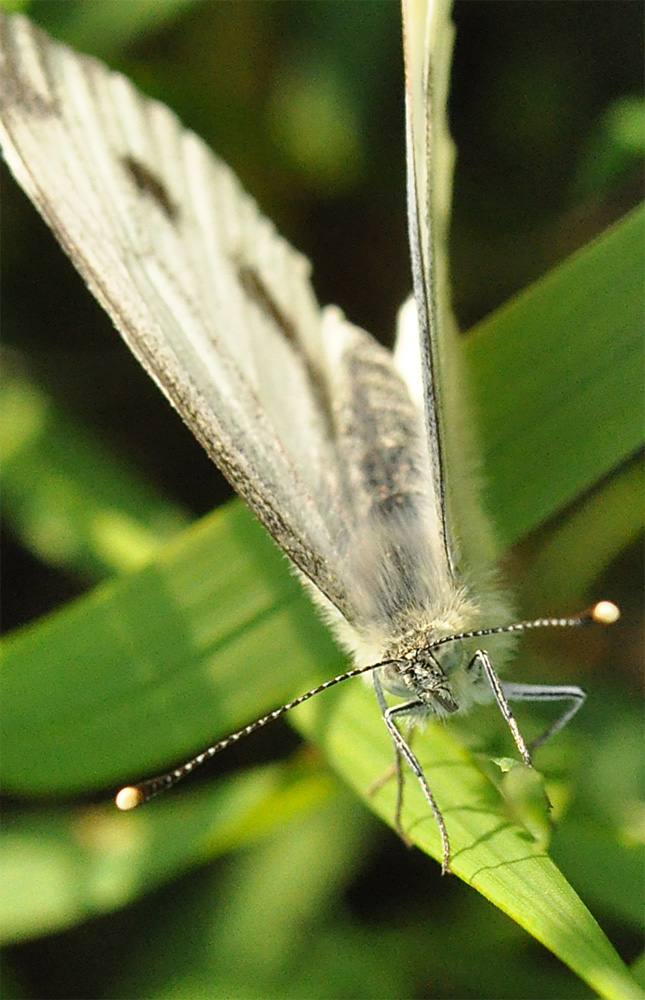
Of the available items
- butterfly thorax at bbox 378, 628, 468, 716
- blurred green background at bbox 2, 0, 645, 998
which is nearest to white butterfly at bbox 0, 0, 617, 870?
butterfly thorax at bbox 378, 628, 468, 716

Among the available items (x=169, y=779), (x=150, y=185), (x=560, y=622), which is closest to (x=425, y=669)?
(x=560, y=622)

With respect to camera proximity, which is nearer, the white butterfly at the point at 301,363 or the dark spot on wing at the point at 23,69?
the white butterfly at the point at 301,363

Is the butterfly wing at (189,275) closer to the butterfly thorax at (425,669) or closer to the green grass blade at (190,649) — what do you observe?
the butterfly thorax at (425,669)

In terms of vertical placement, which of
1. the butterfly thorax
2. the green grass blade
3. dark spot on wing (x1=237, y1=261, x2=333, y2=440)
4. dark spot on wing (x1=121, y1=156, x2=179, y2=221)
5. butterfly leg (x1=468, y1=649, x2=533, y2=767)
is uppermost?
dark spot on wing (x1=121, y1=156, x2=179, y2=221)

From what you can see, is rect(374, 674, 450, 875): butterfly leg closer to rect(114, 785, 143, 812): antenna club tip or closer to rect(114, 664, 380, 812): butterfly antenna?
rect(114, 664, 380, 812): butterfly antenna

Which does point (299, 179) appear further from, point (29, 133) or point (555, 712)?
point (555, 712)

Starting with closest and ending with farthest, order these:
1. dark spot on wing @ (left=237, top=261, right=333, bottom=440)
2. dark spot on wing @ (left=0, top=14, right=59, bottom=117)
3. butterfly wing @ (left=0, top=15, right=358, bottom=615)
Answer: butterfly wing @ (left=0, top=15, right=358, bottom=615) < dark spot on wing @ (left=0, top=14, right=59, bottom=117) < dark spot on wing @ (left=237, top=261, right=333, bottom=440)

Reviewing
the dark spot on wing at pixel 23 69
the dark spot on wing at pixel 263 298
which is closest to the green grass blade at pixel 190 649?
the dark spot on wing at pixel 263 298

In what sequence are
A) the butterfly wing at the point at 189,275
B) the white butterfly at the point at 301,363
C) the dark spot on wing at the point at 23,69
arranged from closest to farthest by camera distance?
1. the white butterfly at the point at 301,363
2. the butterfly wing at the point at 189,275
3. the dark spot on wing at the point at 23,69
